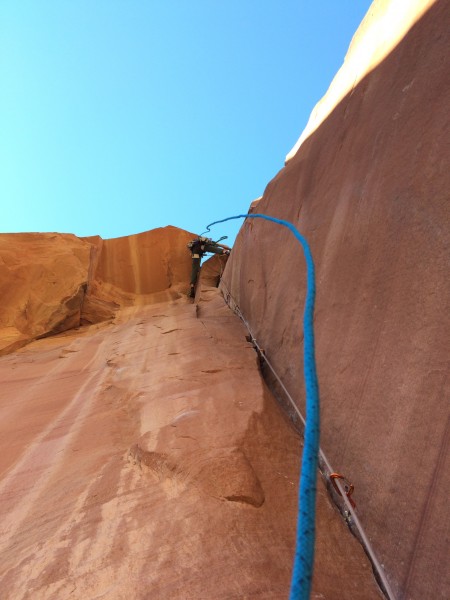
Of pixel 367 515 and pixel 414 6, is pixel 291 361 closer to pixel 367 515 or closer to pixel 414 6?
pixel 367 515

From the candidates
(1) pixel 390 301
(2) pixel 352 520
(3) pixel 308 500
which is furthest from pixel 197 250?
(3) pixel 308 500

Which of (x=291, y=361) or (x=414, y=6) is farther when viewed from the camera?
(x=291, y=361)

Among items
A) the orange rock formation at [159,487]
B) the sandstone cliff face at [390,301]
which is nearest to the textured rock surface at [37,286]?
the orange rock formation at [159,487]

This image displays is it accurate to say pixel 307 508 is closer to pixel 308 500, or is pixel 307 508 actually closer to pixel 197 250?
pixel 308 500

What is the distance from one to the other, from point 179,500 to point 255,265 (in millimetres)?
3539

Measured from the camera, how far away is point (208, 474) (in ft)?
6.58

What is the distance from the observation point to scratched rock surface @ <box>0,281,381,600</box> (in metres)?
1.49

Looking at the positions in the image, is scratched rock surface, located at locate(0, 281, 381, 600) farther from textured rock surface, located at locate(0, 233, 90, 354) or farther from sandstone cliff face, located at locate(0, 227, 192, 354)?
sandstone cliff face, located at locate(0, 227, 192, 354)

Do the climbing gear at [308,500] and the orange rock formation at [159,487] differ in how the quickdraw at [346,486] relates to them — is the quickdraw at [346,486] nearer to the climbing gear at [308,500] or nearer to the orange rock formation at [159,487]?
the orange rock formation at [159,487]

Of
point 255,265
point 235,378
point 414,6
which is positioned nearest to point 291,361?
point 235,378

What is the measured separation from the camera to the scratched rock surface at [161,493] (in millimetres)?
1488

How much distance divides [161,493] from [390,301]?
1429mm

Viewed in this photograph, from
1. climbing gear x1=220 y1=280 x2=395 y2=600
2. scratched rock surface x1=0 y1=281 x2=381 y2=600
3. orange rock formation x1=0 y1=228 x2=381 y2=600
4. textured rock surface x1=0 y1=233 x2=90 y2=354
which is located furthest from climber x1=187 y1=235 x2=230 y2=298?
climbing gear x1=220 y1=280 x2=395 y2=600

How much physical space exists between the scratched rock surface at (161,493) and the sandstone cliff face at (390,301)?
0.92ft
